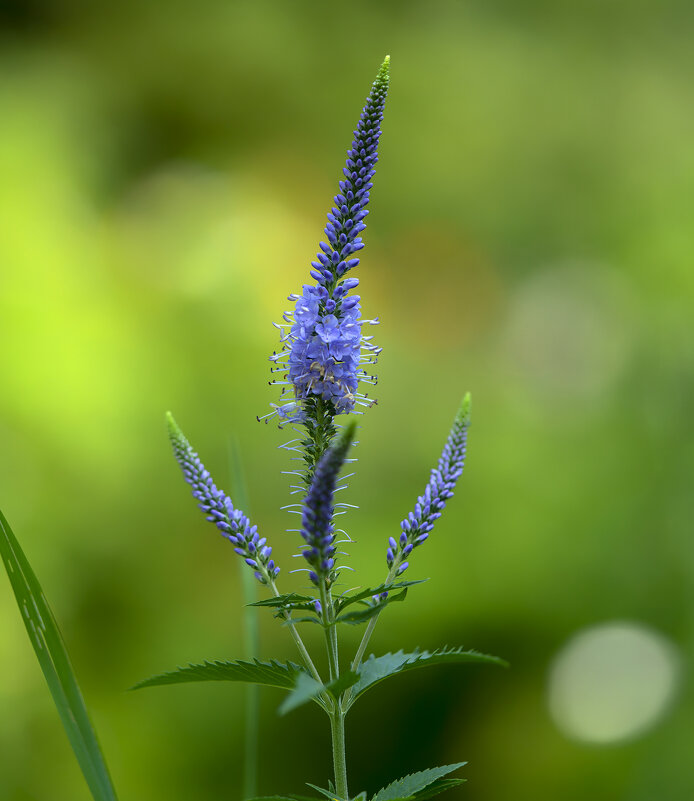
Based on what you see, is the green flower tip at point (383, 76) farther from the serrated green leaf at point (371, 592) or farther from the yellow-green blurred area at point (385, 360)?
the yellow-green blurred area at point (385, 360)

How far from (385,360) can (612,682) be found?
1652 mm

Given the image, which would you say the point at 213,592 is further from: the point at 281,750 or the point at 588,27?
the point at 588,27

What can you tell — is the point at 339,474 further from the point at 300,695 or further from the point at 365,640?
the point at 300,695

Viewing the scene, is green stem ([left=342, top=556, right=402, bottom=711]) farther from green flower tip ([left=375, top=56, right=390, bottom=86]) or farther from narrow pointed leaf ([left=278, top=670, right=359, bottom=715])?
green flower tip ([left=375, top=56, right=390, bottom=86])

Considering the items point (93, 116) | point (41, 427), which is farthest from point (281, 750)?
point (93, 116)

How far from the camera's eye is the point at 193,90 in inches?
158

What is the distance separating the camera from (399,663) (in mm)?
927

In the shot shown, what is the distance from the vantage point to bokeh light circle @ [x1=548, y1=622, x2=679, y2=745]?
3072 mm

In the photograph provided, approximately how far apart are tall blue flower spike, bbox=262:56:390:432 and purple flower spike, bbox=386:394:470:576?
141 mm

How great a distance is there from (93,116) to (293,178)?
3.40 ft

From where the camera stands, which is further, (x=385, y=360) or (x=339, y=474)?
(x=385, y=360)

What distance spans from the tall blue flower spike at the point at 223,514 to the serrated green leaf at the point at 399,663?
16cm

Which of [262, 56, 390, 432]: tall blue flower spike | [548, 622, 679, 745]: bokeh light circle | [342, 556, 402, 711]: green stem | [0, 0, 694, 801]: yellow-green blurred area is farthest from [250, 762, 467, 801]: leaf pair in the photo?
[548, 622, 679, 745]: bokeh light circle

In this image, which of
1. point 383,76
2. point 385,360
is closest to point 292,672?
point 383,76
